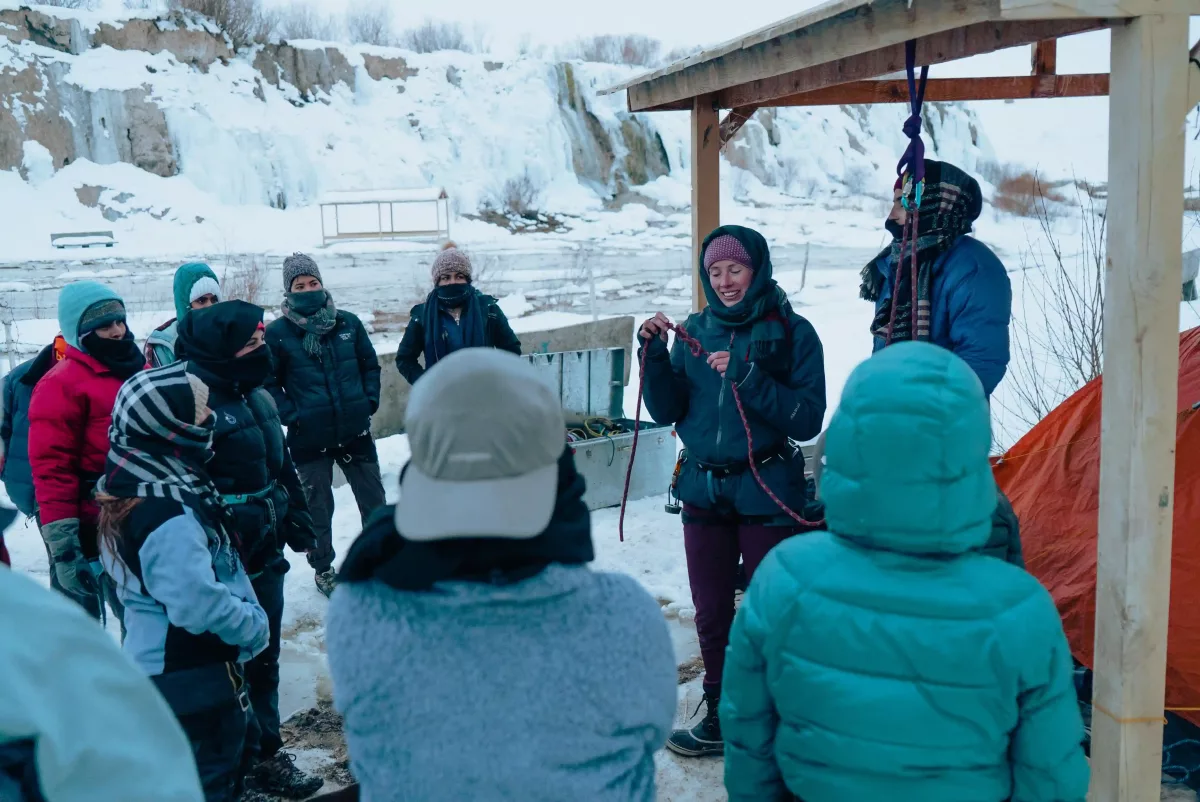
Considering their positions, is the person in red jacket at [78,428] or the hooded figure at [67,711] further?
the person in red jacket at [78,428]

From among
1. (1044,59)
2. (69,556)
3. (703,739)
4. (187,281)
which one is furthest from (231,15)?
(703,739)

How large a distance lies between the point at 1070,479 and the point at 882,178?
44934 mm

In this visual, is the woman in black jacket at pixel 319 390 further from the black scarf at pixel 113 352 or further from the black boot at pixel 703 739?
the black boot at pixel 703 739

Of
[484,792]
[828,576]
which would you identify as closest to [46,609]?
[484,792]

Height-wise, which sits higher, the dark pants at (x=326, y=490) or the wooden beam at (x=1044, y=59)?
the wooden beam at (x=1044, y=59)

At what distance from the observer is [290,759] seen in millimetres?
3469

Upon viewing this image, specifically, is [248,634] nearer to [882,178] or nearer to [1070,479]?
[1070,479]

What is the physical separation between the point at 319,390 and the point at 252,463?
199 centimetres

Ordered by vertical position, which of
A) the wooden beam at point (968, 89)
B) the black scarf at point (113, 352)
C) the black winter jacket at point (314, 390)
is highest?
the wooden beam at point (968, 89)

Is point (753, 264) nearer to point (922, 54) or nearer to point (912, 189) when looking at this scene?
point (912, 189)

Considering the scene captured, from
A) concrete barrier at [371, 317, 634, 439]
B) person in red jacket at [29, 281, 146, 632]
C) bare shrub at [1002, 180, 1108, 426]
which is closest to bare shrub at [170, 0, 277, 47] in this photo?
bare shrub at [1002, 180, 1108, 426]

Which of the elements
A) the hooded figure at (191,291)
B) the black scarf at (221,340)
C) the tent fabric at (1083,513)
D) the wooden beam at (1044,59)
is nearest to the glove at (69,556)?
the black scarf at (221,340)

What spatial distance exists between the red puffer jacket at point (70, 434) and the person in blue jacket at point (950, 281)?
9.12ft

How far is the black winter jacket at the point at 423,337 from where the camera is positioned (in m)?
5.69
